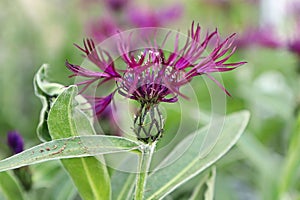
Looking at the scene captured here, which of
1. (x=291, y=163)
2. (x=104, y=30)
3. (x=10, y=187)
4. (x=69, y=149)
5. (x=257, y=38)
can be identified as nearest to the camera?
(x=69, y=149)

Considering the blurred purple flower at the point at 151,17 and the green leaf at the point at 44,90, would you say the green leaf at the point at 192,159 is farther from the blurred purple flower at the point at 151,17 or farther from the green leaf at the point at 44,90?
the blurred purple flower at the point at 151,17

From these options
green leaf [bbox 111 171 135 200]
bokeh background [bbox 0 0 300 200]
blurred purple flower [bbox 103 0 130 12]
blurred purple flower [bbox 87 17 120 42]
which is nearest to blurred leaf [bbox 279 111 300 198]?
bokeh background [bbox 0 0 300 200]

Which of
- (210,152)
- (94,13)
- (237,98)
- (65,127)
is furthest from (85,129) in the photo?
(94,13)

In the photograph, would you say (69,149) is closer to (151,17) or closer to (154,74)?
(154,74)

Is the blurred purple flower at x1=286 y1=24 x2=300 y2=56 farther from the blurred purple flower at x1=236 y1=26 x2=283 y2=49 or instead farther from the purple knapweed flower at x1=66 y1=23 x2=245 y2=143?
the purple knapweed flower at x1=66 y1=23 x2=245 y2=143

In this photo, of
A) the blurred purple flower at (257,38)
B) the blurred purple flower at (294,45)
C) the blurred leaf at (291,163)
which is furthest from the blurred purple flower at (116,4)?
the blurred leaf at (291,163)

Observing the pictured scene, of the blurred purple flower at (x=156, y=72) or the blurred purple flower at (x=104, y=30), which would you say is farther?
the blurred purple flower at (x=104, y=30)

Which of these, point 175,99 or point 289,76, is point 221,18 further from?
point 175,99

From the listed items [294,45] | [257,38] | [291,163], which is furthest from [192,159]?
[257,38]
